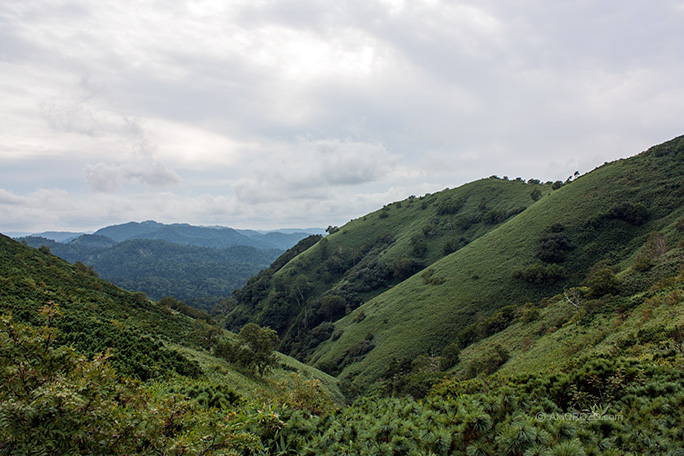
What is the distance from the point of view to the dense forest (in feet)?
20.7

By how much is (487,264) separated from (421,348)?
23882 mm

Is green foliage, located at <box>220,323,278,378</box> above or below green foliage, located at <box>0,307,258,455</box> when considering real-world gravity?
below

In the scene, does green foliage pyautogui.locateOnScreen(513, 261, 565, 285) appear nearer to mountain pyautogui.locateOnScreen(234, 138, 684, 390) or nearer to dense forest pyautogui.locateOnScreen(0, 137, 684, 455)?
mountain pyautogui.locateOnScreen(234, 138, 684, 390)

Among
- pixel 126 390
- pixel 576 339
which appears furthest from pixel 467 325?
pixel 126 390

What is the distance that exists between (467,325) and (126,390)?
51.0m

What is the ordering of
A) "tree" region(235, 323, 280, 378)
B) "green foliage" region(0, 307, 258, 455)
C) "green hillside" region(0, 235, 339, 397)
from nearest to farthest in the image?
"green foliage" region(0, 307, 258, 455) < "green hillside" region(0, 235, 339, 397) < "tree" region(235, 323, 280, 378)

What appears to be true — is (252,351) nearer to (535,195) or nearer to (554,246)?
(554,246)

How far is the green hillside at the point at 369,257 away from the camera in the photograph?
89.1 m

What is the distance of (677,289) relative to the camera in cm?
2409

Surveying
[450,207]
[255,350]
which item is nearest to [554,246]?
[450,207]

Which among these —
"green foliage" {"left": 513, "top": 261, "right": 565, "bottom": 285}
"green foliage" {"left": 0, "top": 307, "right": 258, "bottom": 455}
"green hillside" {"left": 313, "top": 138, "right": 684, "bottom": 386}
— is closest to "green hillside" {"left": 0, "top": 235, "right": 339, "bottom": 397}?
"green foliage" {"left": 0, "top": 307, "right": 258, "bottom": 455}

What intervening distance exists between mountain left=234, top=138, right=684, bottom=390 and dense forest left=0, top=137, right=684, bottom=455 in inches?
16.1

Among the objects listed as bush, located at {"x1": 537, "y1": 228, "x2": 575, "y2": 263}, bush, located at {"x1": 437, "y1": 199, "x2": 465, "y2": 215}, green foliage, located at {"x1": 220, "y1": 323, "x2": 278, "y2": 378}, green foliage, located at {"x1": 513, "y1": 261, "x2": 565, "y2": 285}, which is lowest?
green foliage, located at {"x1": 220, "y1": 323, "x2": 278, "y2": 378}

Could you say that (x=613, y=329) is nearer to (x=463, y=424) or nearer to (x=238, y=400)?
(x=463, y=424)
